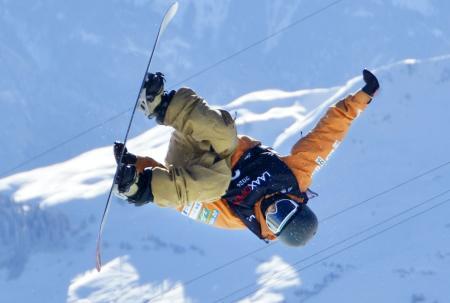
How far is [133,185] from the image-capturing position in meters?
6.80

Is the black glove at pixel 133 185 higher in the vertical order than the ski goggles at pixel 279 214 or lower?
higher

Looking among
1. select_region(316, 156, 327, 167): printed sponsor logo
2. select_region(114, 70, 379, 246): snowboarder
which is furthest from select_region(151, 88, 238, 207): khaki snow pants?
select_region(316, 156, 327, 167): printed sponsor logo

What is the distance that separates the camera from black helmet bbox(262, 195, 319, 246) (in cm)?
753

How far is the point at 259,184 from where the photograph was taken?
302 inches

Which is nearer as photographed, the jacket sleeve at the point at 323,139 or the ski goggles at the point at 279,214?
the ski goggles at the point at 279,214

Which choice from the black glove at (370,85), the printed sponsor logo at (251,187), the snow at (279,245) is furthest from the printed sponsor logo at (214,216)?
the snow at (279,245)

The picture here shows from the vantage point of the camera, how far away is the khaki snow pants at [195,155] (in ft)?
22.7

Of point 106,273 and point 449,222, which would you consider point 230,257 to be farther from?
point 449,222

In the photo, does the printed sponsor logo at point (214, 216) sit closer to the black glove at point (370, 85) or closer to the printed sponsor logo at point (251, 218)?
the printed sponsor logo at point (251, 218)

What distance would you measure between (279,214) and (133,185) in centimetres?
137

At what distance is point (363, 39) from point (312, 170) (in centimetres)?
19528

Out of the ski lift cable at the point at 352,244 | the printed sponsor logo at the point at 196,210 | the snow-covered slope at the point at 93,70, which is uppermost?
the snow-covered slope at the point at 93,70

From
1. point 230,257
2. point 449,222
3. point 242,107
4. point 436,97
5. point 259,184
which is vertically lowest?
point 259,184

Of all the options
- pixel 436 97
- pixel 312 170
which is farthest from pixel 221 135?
pixel 436 97
